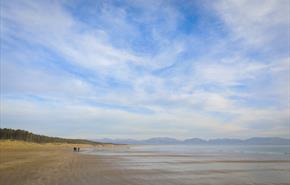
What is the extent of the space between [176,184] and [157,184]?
111 cm

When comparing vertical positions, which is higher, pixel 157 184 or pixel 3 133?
pixel 3 133

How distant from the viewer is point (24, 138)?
109250 millimetres

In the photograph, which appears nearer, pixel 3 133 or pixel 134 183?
pixel 134 183

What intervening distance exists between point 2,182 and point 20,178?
1.67 metres

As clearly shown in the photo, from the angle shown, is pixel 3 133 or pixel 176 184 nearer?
pixel 176 184

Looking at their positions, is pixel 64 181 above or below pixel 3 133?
below

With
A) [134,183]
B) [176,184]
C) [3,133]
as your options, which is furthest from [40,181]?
[3,133]

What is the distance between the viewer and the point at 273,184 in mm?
17156

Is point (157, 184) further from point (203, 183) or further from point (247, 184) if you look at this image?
point (247, 184)

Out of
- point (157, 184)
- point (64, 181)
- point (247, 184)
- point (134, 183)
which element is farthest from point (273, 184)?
point (64, 181)

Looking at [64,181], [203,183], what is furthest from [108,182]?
[203,183]

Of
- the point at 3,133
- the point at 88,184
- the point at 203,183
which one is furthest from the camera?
the point at 3,133

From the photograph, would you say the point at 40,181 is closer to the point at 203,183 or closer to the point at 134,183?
the point at 134,183

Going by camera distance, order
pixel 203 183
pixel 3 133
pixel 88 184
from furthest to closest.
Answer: pixel 3 133 → pixel 203 183 → pixel 88 184
